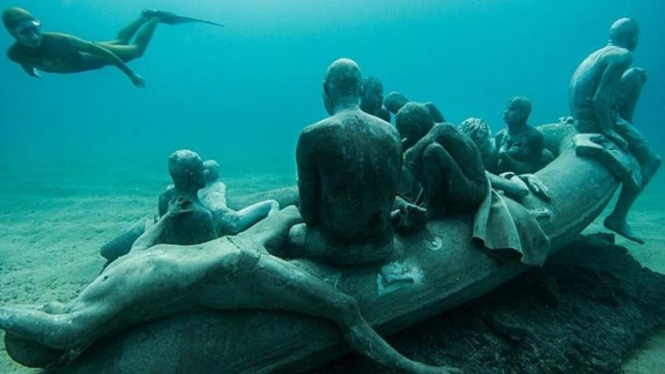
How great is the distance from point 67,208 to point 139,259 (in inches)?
501

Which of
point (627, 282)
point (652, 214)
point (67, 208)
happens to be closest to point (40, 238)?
point (67, 208)

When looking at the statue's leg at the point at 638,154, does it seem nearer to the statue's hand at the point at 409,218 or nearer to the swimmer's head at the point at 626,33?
the swimmer's head at the point at 626,33

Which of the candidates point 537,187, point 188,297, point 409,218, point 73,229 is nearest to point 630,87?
point 537,187

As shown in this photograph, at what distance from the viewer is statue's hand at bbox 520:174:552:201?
15.7ft

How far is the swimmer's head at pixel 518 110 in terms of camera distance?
617 cm

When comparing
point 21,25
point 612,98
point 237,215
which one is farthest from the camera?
point 21,25

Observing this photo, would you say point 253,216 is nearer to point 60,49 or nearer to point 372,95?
point 372,95

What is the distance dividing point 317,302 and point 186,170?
226cm

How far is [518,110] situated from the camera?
617cm

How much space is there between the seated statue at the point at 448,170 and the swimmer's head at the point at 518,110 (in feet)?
9.30

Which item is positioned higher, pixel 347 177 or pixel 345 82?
pixel 345 82

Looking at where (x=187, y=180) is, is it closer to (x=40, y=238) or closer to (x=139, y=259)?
(x=139, y=259)

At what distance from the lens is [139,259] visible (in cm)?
275

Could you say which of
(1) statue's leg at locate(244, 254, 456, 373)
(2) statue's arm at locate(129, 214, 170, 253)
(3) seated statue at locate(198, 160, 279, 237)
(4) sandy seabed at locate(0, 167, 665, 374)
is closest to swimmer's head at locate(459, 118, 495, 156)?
(3) seated statue at locate(198, 160, 279, 237)
